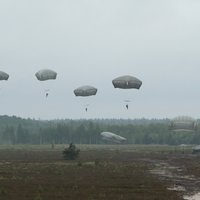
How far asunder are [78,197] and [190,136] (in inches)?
6350

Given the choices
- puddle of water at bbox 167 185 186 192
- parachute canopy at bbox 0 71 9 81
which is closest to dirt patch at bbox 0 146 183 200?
puddle of water at bbox 167 185 186 192

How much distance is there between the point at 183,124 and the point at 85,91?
22.2 m

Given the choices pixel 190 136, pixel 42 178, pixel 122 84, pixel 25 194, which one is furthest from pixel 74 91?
pixel 190 136

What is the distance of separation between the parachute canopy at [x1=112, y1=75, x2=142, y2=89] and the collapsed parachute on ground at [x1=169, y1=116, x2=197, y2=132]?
22.6 meters

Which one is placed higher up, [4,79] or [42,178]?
[4,79]

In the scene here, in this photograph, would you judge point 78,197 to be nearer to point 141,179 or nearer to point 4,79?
point 141,179

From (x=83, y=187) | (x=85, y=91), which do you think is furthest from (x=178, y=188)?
(x=85, y=91)

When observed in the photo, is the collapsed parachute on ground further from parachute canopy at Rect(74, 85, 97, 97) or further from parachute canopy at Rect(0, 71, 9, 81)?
parachute canopy at Rect(0, 71, 9, 81)

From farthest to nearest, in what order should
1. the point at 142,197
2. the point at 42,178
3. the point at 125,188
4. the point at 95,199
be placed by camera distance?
the point at 42,178 → the point at 125,188 → the point at 142,197 → the point at 95,199

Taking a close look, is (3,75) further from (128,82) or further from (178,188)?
(178,188)

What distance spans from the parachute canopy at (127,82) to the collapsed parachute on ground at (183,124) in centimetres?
2263

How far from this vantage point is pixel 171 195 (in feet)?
111

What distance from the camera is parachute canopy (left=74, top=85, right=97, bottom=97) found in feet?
233

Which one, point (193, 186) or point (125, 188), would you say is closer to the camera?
point (125, 188)
